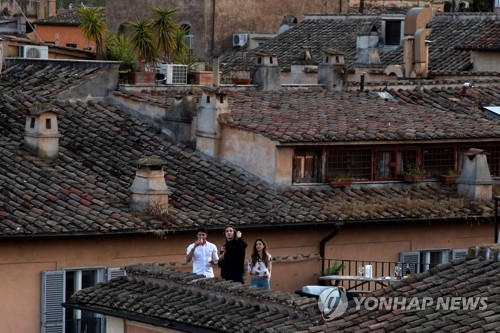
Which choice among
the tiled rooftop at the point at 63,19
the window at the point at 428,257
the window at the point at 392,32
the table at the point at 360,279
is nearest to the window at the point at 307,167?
the window at the point at 428,257

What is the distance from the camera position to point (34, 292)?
29625 millimetres

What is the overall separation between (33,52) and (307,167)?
1058 centimetres

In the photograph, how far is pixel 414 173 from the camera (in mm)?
34625

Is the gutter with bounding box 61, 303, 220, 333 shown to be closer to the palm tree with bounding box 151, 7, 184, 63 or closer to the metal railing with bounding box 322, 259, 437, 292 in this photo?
the metal railing with bounding box 322, 259, 437, 292

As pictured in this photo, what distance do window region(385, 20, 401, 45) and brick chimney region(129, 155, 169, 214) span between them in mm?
25208

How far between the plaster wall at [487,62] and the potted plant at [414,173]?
47.8 ft

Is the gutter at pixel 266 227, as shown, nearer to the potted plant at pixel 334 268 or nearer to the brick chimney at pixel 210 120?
the potted plant at pixel 334 268

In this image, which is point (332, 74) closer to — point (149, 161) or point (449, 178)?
point (449, 178)

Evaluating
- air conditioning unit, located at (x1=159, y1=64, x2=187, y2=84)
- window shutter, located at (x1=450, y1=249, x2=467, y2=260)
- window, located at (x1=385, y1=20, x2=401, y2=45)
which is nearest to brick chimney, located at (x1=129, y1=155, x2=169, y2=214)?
window shutter, located at (x1=450, y1=249, x2=467, y2=260)

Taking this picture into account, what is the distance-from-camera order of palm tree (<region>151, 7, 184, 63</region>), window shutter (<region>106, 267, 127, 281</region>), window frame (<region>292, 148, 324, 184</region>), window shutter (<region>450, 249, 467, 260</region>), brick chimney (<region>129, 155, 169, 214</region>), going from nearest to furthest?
window shutter (<region>106, 267, 127, 281</region>), brick chimney (<region>129, 155, 169, 214</region>), window frame (<region>292, 148, 324, 184</region>), window shutter (<region>450, 249, 467, 260</region>), palm tree (<region>151, 7, 184, 63</region>)

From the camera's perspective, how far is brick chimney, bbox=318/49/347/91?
40938mm

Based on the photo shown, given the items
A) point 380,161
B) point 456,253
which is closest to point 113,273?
point 380,161

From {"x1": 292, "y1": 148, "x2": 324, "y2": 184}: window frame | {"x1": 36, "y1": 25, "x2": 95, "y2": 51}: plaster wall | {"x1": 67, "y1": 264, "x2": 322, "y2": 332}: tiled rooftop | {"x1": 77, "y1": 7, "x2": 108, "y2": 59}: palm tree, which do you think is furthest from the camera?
{"x1": 36, "y1": 25, "x2": 95, "y2": 51}: plaster wall

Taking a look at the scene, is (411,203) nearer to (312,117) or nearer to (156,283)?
(312,117)
